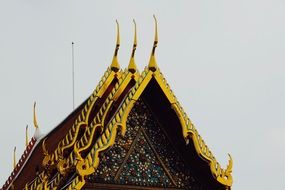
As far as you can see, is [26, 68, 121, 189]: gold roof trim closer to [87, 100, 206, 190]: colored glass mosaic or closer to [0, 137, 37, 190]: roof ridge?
[87, 100, 206, 190]: colored glass mosaic

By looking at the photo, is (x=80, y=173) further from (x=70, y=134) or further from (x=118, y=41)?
(x=118, y=41)

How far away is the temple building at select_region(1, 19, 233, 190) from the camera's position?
1084 centimetres

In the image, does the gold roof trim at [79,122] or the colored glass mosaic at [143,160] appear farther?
the gold roof trim at [79,122]

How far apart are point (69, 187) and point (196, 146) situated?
5.40ft

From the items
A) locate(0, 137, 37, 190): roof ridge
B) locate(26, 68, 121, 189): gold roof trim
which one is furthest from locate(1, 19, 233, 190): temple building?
locate(0, 137, 37, 190): roof ridge

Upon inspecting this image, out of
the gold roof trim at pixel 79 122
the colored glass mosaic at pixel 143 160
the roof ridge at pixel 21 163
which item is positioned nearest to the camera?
the colored glass mosaic at pixel 143 160

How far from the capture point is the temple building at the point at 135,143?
427 inches

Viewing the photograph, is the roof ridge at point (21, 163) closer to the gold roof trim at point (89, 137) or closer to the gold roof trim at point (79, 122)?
the gold roof trim at point (79, 122)

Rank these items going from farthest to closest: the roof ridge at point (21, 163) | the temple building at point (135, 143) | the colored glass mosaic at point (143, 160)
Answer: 1. the roof ridge at point (21, 163)
2. the colored glass mosaic at point (143, 160)
3. the temple building at point (135, 143)

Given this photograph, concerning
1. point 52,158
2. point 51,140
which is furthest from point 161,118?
point 51,140

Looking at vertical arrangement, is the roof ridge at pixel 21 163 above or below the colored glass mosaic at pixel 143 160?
above

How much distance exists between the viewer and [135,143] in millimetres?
11242

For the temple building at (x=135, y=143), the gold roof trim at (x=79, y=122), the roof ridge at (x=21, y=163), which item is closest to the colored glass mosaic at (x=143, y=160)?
the temple building at (x=135, y=143)

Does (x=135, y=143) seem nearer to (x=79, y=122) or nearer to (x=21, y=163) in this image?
(x=79, y=122)
